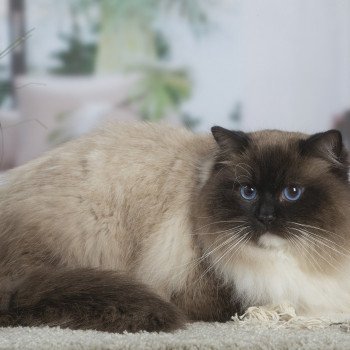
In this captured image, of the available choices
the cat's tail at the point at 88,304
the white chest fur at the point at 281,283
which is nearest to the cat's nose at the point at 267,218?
the white chest fur at the point at 281,283

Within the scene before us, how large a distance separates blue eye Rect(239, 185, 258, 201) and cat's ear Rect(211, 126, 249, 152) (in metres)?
0.12

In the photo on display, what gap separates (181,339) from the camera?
146 centimetres

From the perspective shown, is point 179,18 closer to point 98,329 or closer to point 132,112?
point 132,112

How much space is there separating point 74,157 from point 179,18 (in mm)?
1790

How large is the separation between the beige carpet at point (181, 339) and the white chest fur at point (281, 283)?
0.17m

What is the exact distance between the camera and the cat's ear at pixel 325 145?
1.73 m

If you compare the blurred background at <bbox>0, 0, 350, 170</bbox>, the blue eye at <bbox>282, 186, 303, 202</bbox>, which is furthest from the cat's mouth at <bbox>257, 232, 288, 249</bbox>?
the blurred background at <bbox>0, 0, 350, 170</bbox>

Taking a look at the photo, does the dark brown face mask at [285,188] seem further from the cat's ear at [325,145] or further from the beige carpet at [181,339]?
the beige carpet at [181,339]

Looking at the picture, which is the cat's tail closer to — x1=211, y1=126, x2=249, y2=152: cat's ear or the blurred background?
x1=211, y1=126, x2=249, y2=152: cat's ear

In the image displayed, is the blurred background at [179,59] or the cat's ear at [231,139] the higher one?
the blurred background at [179,59]

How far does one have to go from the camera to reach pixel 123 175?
6.53 feet

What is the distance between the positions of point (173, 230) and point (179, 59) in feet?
5.99

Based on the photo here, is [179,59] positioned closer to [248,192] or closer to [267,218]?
[248,192]

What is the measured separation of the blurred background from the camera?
138 inches
